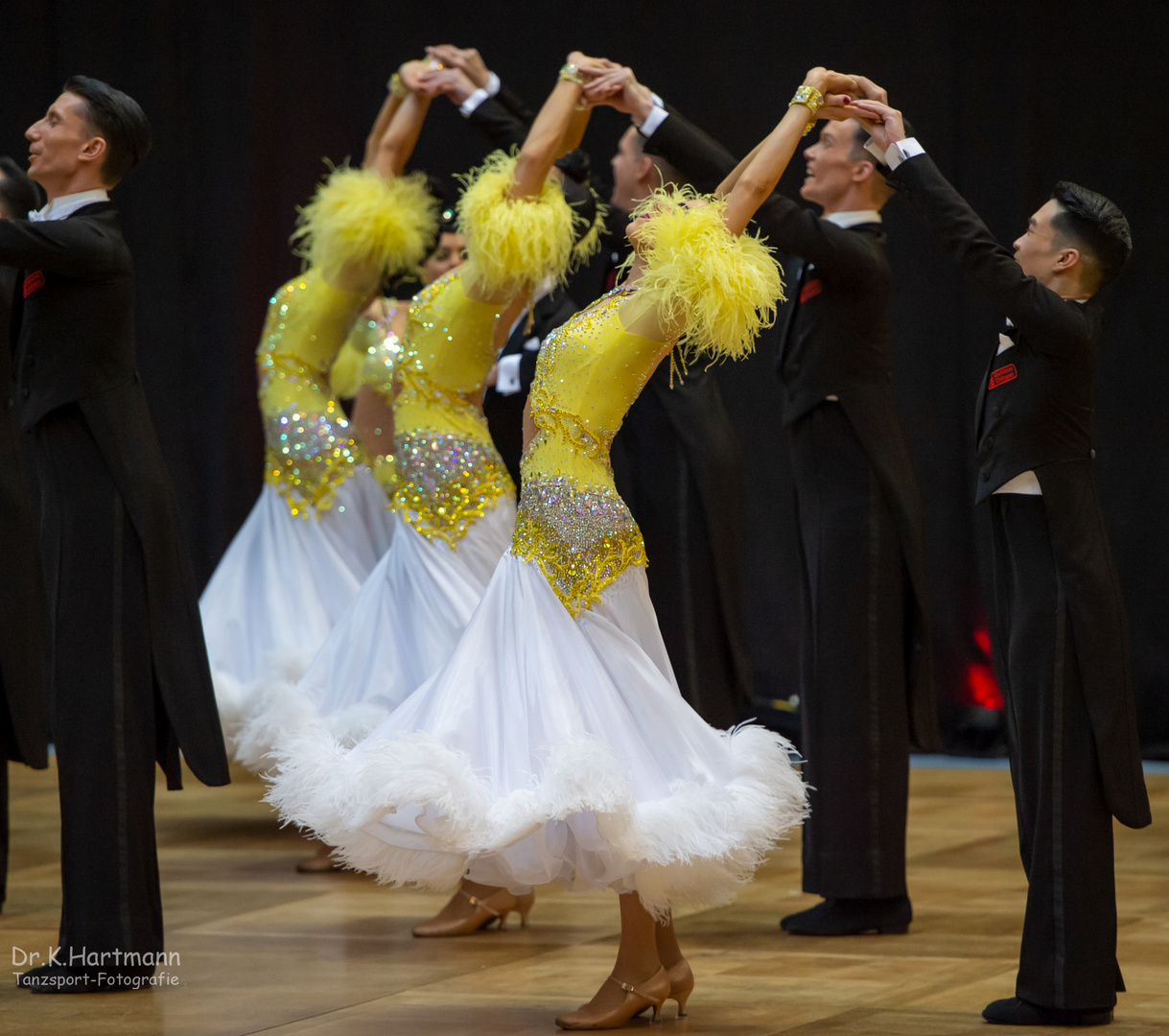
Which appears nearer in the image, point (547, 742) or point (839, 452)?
Result: point (547, 742)

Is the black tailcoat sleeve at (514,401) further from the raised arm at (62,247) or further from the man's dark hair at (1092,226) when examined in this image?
the man's dark hair at (1092,226)

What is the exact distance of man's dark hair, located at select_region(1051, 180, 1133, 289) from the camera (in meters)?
3.28

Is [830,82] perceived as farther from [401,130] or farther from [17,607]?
[17,607]

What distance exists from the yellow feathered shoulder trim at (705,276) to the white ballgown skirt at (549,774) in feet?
1.56

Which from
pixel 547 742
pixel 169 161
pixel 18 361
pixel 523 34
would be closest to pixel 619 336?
pixel 547 742

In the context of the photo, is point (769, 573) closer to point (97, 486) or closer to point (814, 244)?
point (814, 244)

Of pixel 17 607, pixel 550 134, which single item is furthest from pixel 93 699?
pixel 550 134

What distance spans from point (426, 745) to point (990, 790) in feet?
12.5

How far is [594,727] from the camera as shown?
3.06 metres

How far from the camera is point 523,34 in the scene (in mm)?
7309

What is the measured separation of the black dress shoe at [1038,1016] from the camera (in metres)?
3.23

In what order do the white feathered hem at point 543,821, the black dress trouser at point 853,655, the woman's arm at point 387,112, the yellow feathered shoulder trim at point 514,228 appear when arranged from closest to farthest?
the white feathered hem at point 543,821, the yellow feathered shoulder trim at point 514,228, the black dress trouser at point 853,655, the woman's arm at point 387,112

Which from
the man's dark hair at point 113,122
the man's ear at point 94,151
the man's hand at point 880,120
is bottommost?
the man's hand at point 880,120

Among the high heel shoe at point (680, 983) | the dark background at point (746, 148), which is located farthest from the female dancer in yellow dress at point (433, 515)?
the dark background at point (746, 148)
